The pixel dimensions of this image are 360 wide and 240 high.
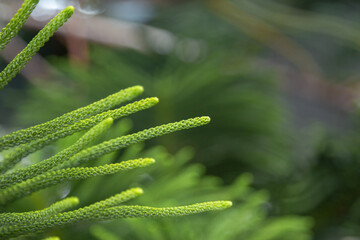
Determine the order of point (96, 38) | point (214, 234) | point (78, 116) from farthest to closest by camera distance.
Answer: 1. point (96, 38)
2. point (214, 234)
3. point (78, 116)

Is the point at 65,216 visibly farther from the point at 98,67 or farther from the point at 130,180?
the point at 98,67

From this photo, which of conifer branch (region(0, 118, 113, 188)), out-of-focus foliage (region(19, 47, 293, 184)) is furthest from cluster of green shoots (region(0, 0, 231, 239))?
out-of-focus foliage (region(19, 47, 293, 184))

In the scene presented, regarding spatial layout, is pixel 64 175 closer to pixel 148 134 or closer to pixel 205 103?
pixel 148 134

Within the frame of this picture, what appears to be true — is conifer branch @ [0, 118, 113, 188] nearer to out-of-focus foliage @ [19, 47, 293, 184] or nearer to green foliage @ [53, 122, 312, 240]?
green foliage @ [53, 122, 312, 240]

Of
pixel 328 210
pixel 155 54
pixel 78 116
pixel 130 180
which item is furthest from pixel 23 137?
pixel 155 54

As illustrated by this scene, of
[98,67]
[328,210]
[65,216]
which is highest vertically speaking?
[98,67]

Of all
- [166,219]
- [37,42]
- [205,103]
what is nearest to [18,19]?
[37,42]
